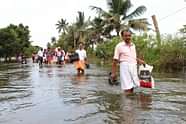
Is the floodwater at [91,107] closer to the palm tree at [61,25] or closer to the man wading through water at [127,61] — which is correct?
the man wading through water at [127,61]

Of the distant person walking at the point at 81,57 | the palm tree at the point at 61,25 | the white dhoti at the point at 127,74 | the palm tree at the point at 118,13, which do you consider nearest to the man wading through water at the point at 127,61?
the white dhoti at the point at 127,74

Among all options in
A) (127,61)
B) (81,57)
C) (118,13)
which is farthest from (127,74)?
(118,13)

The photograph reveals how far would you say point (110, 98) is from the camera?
36.2ft

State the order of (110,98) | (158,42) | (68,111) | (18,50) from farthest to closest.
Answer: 1. (18,50)
2. (158,42)
3. (110,98)
4. (68,111)

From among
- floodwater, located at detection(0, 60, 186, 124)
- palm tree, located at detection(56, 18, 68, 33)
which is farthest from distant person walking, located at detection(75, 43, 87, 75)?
palm tree, located at detection(56, 18, 68, 33)

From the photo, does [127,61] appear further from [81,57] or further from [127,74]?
[81,57]

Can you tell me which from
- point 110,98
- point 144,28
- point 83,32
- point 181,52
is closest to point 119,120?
point 110,98

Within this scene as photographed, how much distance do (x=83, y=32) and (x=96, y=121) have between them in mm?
64014

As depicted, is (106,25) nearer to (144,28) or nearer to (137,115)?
(144,28)

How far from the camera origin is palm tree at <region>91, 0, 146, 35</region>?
156 ft

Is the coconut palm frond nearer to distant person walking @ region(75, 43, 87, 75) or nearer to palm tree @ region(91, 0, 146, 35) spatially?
palm tree @ region(91, 0, 146, 35)

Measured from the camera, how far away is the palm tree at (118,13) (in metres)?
47.7

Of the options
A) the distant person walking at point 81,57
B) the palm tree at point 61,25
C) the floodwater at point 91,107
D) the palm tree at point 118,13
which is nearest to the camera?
the floodwater at point 91,107

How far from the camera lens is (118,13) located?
48000 mm
